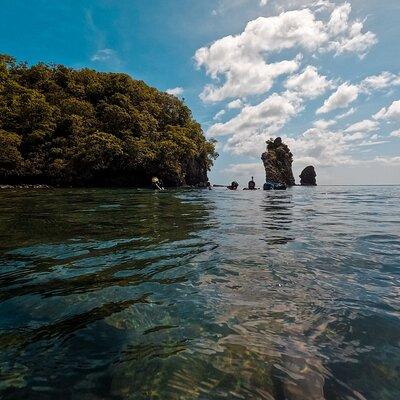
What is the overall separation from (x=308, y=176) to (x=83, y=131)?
92.2 m

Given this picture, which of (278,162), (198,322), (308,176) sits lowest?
(198,322)

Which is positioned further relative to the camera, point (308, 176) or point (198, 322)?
point (308, 176)

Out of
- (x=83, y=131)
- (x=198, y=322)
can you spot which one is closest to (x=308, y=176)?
(x=83, y=131)

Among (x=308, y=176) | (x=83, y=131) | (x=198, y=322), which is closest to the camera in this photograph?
(x=198, y=322)

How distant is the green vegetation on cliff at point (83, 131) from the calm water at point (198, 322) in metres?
40.8

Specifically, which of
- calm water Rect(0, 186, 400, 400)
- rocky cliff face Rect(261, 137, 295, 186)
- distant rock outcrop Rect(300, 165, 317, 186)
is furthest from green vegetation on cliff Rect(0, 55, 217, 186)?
distant rock outcrop Rect(300, 165, 317, 186)

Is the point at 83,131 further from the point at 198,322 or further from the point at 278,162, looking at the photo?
the point at 278,162

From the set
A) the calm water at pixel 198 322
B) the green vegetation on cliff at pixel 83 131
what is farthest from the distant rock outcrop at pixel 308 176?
the calm water at pixel 198 322

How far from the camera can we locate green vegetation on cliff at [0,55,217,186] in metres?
44.1

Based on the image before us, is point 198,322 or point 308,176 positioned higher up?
point 308,176

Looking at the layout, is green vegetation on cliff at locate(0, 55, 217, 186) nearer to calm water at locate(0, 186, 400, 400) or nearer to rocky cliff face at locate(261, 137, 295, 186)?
calm water at locate(0, 186, 400, 400)

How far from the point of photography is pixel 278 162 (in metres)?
107

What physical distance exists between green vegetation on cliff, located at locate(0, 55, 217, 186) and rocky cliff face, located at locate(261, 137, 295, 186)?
144 ft

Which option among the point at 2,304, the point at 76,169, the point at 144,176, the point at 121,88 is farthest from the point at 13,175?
the point at 2,304
